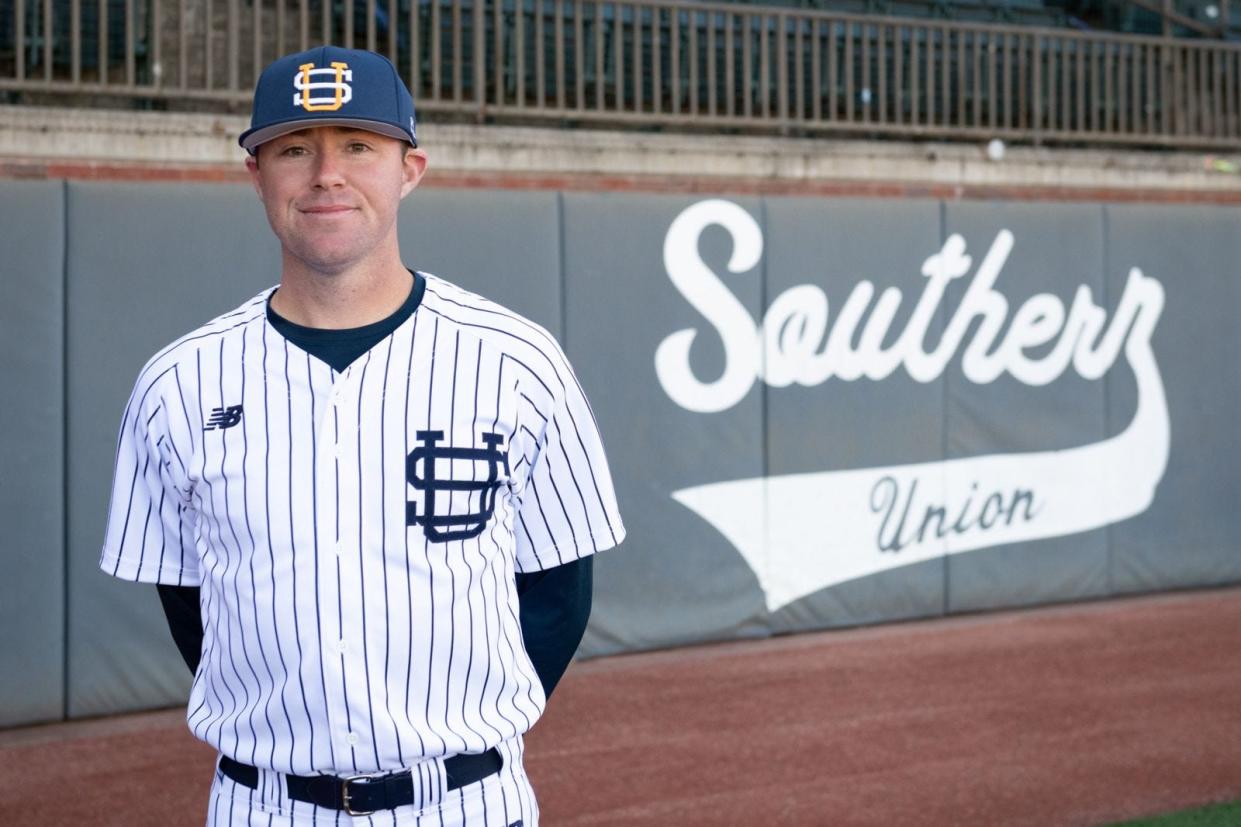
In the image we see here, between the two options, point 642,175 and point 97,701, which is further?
point 642,175

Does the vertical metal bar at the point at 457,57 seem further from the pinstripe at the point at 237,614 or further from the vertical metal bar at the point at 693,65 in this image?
the pinstripe at the point at 237,614

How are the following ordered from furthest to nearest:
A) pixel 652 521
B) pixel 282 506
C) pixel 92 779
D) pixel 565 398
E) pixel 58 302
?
pixel 652 521
pixel 58 302
pixel 92 779
pixel 565 398
pixel 282 506

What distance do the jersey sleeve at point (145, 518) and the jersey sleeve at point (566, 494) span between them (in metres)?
0.50

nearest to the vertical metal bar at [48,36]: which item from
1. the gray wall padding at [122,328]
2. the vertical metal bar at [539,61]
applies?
the gray wall padding at [122,328]

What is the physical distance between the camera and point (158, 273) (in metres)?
6.18

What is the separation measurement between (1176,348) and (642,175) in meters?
3.77

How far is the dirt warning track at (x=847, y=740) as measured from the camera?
193 inches

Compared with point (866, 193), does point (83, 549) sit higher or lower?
lower

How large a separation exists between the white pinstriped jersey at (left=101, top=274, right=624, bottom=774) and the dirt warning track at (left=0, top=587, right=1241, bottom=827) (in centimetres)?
299

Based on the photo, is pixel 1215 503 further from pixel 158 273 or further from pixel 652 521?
pixel 158 273

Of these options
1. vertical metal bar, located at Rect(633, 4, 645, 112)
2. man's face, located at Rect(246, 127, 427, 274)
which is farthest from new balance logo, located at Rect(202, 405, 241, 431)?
vertical metal bar, located at Rect(633, 4, 645, 112)

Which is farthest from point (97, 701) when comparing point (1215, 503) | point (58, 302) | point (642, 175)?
point (1215, 503)

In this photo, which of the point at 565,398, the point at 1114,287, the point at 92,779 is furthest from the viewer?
the point at 1114,287

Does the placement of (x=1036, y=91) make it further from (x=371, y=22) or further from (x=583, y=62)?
(x=371, y=22)
